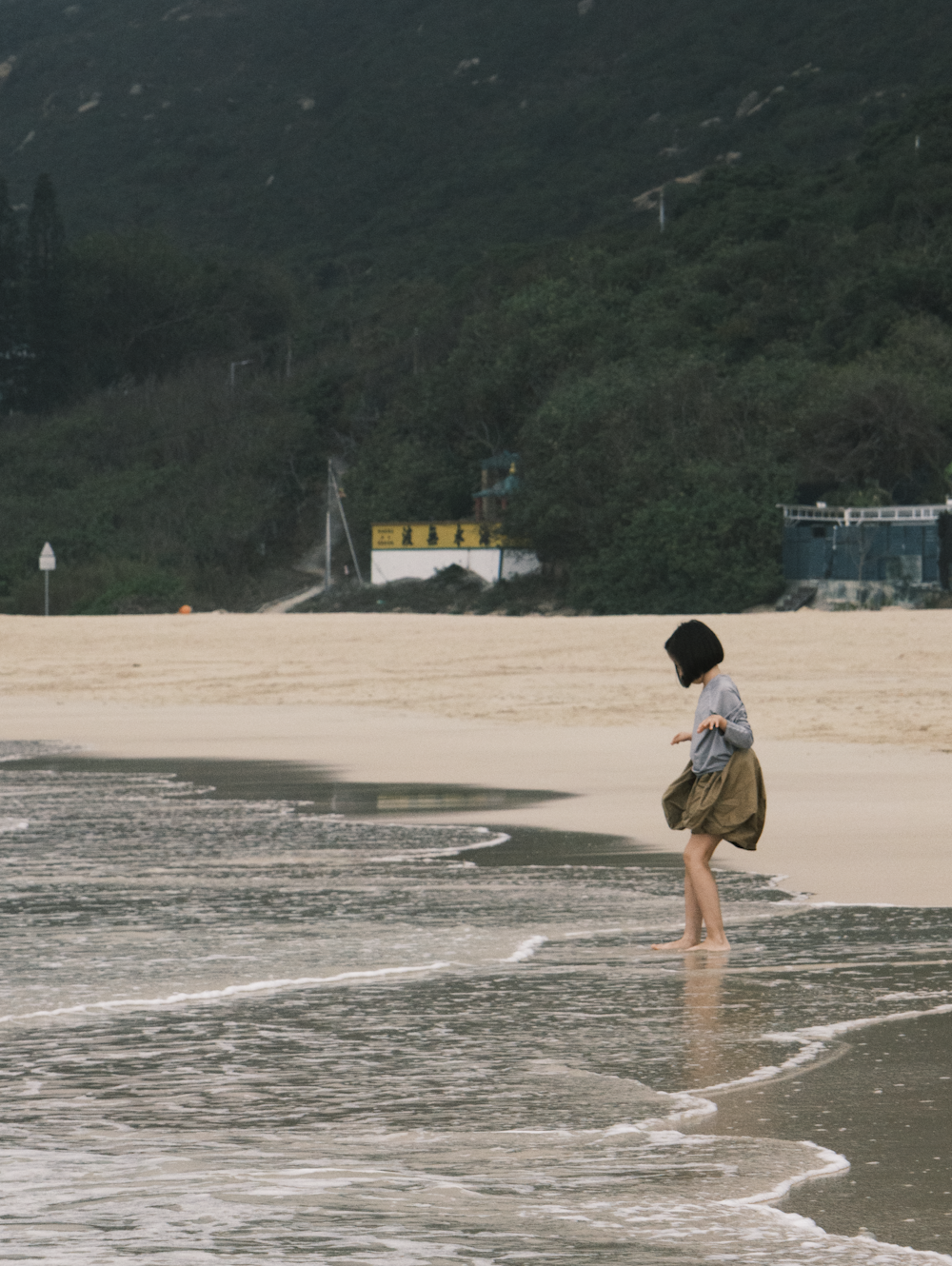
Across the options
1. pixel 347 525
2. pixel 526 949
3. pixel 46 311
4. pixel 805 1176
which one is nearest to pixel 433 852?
pixel 526 949

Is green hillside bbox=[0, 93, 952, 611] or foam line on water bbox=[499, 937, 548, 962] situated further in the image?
green hillside bbox=[0, 93, 952, 611]

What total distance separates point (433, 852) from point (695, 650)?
3.32m

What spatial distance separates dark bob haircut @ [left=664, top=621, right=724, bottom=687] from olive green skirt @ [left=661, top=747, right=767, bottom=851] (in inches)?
15.8

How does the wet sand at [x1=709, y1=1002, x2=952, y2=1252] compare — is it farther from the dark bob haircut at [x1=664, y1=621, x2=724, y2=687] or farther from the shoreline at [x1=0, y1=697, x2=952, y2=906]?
the shoreline at [x1=0, y1=697, x2=952, y2=906]

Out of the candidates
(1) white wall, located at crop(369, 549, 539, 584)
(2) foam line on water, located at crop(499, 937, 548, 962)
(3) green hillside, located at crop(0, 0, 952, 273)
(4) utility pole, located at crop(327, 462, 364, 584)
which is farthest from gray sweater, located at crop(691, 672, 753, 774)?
(3) green hillside, located at crop(0, 0, 952, 273)

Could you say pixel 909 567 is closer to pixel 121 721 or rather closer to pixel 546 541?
pixel 546 541

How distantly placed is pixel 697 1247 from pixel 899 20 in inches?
6309

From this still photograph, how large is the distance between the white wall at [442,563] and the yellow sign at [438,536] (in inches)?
8.5

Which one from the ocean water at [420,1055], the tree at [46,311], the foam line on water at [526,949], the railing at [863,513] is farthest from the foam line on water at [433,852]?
the tree at [46,311]

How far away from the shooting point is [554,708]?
21781mm

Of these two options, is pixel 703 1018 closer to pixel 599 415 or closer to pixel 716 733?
pixel 716 733

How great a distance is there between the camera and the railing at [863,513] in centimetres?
4869

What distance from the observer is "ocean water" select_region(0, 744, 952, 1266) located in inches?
140

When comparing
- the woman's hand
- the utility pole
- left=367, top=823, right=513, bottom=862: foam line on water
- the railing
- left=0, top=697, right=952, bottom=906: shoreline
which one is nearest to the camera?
the woman's hand
